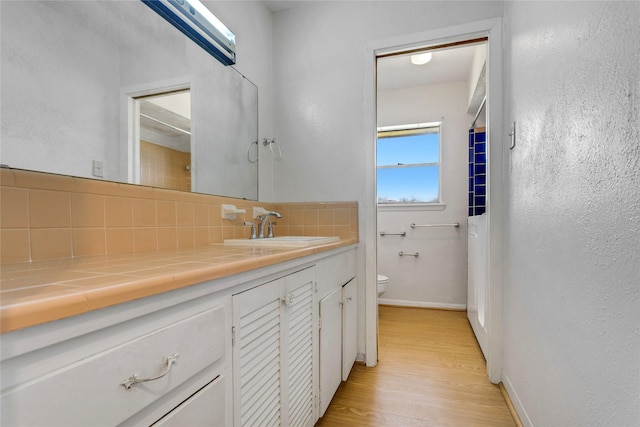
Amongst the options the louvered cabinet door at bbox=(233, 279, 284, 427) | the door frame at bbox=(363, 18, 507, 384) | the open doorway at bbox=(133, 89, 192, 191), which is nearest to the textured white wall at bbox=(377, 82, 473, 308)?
the door frame at bbox=(363, 18, 507, 384)

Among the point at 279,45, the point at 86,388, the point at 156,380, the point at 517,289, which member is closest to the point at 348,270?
the point at 517,289

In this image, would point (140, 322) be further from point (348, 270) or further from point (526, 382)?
point (526, 382)

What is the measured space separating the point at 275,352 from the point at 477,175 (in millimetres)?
2520

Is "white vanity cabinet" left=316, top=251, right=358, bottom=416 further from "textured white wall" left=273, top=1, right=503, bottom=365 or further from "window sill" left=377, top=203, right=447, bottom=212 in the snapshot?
"window sill" left=377, top=203, right=447, bottom=212

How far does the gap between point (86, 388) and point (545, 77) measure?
62.9 inches

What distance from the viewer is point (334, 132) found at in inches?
85.4

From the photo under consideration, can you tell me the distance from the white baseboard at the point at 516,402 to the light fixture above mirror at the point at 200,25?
7.45ft

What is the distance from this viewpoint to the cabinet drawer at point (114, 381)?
16.2 inches

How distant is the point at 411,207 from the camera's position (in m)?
3.49

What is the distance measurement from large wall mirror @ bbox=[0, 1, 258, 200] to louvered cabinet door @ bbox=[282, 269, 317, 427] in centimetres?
72

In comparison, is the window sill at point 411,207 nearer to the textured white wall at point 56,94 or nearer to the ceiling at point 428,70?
the ceiling at point 428,70

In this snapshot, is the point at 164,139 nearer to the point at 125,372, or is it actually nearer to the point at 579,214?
the point at 125,372

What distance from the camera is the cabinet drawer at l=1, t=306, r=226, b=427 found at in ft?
1.35

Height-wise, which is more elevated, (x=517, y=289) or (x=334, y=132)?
(x=334, y=132)
